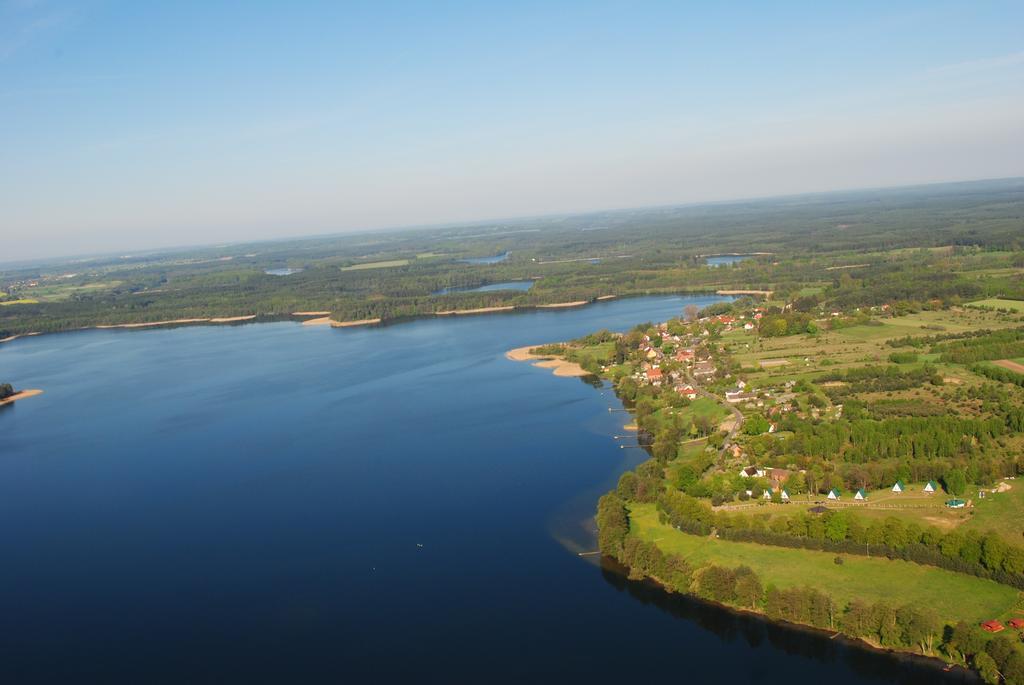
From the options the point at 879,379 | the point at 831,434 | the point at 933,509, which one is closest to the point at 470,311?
the point at 879,379

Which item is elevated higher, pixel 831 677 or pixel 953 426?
pixel 953 426

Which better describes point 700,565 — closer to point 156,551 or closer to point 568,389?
point 156,551

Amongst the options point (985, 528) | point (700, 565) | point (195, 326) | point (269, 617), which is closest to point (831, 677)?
point (700, 565)

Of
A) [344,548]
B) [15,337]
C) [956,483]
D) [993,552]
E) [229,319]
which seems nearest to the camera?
[993,552]

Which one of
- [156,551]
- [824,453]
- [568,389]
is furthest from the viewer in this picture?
[568,389]

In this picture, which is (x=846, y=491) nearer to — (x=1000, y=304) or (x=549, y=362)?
(x=549, y=362)

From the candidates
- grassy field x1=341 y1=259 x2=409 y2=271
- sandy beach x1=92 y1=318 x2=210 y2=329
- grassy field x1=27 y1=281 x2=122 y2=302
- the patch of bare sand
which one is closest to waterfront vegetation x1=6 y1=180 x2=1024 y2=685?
the patch of bare sand

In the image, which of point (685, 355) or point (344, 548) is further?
point (685, 355)
